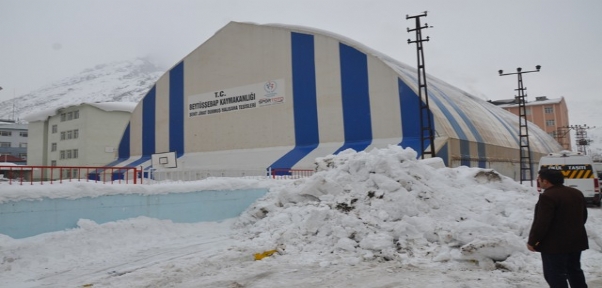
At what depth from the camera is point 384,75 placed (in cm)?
2027

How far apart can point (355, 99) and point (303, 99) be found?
317 centimetres

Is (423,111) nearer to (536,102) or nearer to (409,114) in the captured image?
(409,114)

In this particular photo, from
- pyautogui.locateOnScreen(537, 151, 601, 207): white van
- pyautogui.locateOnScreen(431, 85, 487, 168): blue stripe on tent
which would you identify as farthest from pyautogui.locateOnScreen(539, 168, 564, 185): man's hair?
pyautogui.locateOnScreen(431, 85, 487, 168): blue stripe on tent

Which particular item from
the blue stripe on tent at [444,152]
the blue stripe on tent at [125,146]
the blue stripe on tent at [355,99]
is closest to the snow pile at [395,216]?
the blue stripe on tent at [444,152]

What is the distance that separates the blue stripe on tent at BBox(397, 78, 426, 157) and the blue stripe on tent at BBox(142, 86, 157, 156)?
17.8 meters

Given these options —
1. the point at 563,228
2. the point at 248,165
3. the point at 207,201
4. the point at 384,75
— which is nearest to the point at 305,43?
the point at 384,75

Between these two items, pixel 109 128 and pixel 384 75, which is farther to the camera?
pixel 109 128

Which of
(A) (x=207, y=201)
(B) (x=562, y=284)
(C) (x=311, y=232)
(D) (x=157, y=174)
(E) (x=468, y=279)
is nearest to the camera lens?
(B) (x=562, y=284)

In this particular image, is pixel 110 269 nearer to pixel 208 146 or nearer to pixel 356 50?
pixel 356 50

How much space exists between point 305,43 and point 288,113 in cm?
410

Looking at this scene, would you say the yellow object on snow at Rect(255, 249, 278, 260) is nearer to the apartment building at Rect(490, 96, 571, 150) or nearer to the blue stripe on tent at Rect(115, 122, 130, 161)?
the blue stripe on tent at Rect(115, 122, 130, 161)

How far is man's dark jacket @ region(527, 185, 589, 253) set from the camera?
3938 mm

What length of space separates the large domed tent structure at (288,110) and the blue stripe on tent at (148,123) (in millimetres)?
73

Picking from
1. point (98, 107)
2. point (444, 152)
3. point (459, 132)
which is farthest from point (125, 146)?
point (459, 132)
